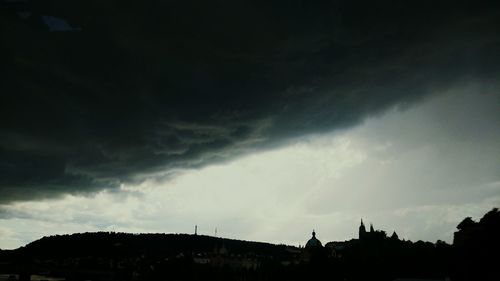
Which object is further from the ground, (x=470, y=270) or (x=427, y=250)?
(x=427, y=250)

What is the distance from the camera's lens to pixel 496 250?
271 ft

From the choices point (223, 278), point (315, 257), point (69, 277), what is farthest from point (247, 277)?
point (69, 277)

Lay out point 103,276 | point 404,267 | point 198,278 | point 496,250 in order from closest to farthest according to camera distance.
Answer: point 496,250 → point 404,267 → point 103,276 → point 198,278

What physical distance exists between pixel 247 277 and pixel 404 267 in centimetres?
6898

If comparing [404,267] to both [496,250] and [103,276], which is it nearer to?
[496,250]

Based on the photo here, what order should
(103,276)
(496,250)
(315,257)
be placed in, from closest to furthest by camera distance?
(496,250), (315,257), (103,276)

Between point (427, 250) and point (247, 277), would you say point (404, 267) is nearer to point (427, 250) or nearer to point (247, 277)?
point (427, 250)

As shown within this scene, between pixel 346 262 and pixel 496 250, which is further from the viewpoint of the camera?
pixel 346 262

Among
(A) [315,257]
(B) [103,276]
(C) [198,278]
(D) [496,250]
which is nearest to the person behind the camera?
(D) [496,250]

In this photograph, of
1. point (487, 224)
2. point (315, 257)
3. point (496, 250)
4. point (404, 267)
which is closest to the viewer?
point (496, 250)

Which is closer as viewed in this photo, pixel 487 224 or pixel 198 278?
pixel 487 224

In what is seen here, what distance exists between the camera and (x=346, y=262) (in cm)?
15525

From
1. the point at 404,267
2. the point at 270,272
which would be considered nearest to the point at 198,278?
the point at 270,272

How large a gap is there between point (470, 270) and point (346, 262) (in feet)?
220
